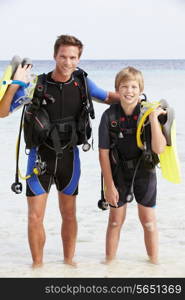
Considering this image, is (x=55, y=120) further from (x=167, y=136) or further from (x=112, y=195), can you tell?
(x=167, y=136)

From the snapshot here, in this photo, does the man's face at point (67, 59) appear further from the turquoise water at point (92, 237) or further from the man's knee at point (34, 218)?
the turquoise water at point (92, 237)

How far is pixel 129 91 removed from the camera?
4.39 meters

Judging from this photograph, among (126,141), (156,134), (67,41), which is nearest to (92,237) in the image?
(126,141)

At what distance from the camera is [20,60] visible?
4430 millimetres

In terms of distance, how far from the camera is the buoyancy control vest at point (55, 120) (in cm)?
445

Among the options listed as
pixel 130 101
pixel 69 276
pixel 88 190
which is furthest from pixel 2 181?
pixel 130 101

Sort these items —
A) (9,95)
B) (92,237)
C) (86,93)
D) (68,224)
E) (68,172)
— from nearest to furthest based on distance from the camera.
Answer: (9,95) < (86,93) < (68,172) < (68,224) < (92,237)

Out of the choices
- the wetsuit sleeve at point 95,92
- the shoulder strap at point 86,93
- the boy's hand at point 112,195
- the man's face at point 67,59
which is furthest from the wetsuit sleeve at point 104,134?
the man's face at point 67,59

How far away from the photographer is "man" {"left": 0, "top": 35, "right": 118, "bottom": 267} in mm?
4406

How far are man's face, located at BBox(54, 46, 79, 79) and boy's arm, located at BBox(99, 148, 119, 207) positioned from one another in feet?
2.14

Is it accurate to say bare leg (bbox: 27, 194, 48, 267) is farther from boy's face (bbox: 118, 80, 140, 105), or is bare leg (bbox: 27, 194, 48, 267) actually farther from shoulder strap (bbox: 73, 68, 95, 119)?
boy's face (bbox: 118, 80, 140, 105)

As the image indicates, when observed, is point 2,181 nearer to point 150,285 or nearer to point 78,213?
point 78,213

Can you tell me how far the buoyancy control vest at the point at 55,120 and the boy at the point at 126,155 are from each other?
178mm

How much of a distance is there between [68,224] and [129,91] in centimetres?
126
